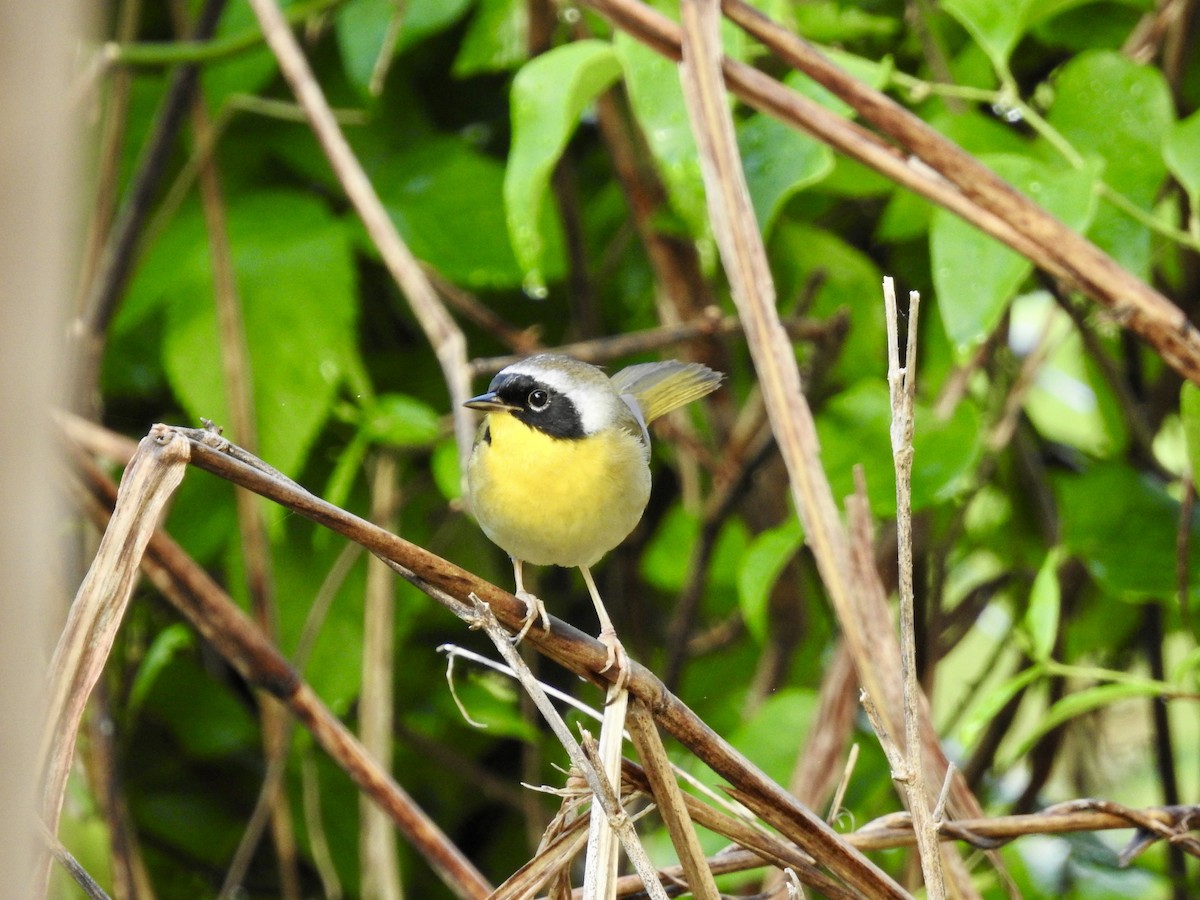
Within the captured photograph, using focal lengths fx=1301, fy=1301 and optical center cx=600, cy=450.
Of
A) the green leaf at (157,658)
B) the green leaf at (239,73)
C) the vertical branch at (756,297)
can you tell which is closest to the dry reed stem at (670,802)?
the vertical branch at (756,297)

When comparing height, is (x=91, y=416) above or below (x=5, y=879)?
below

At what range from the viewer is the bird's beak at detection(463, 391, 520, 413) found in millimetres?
2432

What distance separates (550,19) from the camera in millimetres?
3035

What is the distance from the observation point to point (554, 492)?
2.35 metres

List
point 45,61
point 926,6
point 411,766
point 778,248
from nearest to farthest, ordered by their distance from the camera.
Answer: point 45,61 < point 926,6 < point 778,248 < point 411,766

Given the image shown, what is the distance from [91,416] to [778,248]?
1555mm

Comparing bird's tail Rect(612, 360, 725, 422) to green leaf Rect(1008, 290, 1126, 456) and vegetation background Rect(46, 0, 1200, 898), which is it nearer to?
vegetation background Rect(46, 0, 1200, 898)

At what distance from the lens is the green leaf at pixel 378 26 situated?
9.21ft

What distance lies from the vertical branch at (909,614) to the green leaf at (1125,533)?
1373 mm

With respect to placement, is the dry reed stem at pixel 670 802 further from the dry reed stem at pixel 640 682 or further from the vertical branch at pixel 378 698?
the vertical branch at pixel 378 698

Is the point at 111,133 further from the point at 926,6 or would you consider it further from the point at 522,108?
the point at 926,6

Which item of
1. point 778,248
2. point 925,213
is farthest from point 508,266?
point 925,213

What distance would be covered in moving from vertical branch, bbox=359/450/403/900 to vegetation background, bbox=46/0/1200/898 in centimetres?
2

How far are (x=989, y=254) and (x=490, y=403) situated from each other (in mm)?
938
